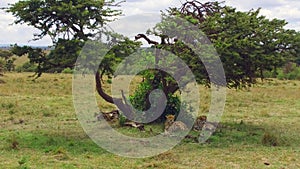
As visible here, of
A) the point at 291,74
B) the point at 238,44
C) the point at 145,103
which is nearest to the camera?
the point at 238,44

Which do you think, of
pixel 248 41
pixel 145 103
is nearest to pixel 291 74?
pixel 145 103

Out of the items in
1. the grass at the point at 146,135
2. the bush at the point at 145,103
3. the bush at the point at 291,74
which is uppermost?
the bush at the point at 291,74

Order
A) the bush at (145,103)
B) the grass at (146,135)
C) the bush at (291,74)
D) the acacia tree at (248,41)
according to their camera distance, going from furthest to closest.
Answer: the bush at (291,74), the bush at (145,103), the acacia tree at (248,41), the grass at (146,135)

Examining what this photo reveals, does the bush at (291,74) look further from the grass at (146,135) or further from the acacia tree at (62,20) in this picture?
the acacia tree at (62,20)

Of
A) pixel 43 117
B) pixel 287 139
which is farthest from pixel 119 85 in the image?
pixel 287 139

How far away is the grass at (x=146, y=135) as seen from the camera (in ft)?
26.5

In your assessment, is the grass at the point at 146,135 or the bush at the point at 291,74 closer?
the grass at the point at 146,135

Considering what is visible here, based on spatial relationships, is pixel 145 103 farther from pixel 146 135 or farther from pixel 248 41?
pixel 248 41

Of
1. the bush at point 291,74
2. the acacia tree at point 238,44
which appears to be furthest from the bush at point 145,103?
the bush at point 291,74

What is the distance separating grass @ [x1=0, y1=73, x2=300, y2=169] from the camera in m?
8.08

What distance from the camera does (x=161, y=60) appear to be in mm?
11023

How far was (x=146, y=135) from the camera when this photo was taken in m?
10.8

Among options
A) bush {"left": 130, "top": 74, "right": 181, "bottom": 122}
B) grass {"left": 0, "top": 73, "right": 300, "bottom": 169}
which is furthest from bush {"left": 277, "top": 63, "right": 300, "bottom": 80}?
bush {"left": 130, "top": 74, "right": 181, "bottom": 122}

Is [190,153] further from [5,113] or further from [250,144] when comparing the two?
[5,113]
